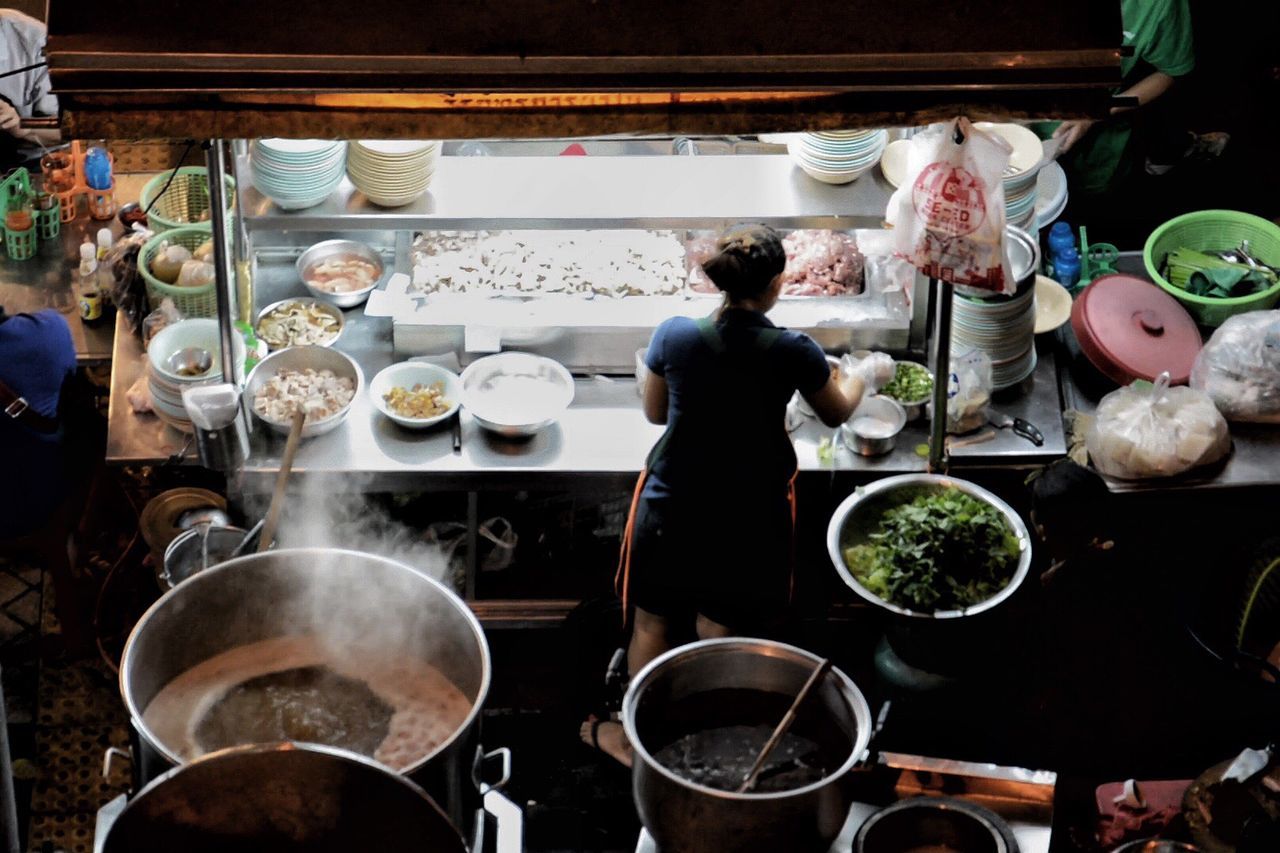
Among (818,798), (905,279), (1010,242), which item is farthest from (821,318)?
(818,798)

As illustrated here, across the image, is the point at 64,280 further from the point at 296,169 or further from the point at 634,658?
the point at 634,658

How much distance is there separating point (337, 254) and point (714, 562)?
2028 millimetres

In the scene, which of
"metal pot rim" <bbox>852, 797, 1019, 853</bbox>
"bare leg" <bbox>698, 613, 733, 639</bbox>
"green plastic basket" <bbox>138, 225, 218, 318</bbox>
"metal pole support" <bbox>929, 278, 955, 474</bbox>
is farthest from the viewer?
"green plastic basket" <bbox>138, 225, 218, 318</bbox>

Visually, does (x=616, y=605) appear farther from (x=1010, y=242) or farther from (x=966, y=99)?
(x=966, y=99)

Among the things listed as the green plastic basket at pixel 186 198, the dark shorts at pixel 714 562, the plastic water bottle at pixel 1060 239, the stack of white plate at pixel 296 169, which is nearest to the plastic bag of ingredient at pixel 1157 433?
the plastic water bottle at pixel 1060 239

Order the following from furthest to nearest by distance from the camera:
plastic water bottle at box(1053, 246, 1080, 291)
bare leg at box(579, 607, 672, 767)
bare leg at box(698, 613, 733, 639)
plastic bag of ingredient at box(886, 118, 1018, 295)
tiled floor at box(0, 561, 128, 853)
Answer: plastic water bottle at box(1053, 246, 1080, 291)
tiled floor at box(0, 561, 128, 853)
bare leg at box(698, 613, 733, 639)
bare leg at box(579, 607, 672, 767)
plastic bag of ingredient at box(886, 118, 1018, 295)

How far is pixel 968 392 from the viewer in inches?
193

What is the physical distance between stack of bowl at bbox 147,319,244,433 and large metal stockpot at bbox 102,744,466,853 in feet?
9.51

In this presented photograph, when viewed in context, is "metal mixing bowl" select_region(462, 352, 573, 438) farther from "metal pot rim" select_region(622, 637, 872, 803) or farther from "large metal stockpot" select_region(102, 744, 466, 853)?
"large metal stockpot" select_region(102, 744, 466, 853)

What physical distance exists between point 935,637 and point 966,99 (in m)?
2.72

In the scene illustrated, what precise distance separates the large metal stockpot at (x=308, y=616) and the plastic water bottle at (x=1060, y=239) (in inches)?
146

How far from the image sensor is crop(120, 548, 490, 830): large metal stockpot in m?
2.78

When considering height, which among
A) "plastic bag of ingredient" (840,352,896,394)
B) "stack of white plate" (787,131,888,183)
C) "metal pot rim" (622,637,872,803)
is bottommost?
"plastic bag of ingredient" (840,352,896,394)

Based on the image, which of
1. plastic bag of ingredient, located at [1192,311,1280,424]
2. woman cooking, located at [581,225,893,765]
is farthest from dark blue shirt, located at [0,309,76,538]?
plastic bag of ingredient, located at [1192,311,1280,424]
